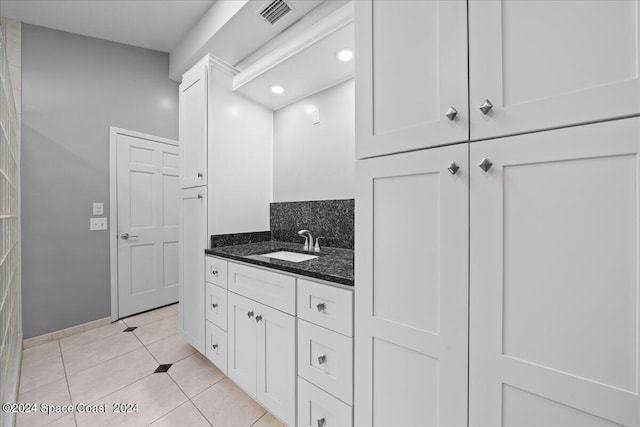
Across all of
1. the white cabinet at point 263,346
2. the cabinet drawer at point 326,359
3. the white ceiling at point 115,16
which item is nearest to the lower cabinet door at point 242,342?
the white cabinet at point 263,346

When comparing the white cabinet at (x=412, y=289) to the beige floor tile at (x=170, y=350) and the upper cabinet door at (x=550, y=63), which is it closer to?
the upper cabinet door at (x=550, y=63)

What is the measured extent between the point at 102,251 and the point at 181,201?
1267 mm

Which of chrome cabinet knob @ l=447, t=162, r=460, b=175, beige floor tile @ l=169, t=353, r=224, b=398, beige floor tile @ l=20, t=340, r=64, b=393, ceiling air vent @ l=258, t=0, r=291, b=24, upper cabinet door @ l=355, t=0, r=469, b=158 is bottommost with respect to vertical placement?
beige floor tile @ l=20, t=340, r=64, b=393

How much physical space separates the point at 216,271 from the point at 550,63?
1.90m

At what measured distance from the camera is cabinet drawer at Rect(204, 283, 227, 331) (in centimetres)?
174

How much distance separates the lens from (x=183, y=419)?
147cm

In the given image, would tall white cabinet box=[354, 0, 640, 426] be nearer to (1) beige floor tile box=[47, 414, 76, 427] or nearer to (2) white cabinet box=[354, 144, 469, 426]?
(2) white cabinet box=[354, 144, 469, 426]

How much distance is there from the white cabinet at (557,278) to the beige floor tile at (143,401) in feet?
5.53

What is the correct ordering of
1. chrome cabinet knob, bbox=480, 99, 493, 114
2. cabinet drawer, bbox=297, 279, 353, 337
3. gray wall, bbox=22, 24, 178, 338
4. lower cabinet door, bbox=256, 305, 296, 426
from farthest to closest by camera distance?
gray wall, bbox=22, 24, 178, 338
lower cabinet door, bbox=256, 305, 296, 426
cabinet drawer, bbox=297, 279, 353, 337
chrome cabinet knob, bbox=480, 99, 493, 114

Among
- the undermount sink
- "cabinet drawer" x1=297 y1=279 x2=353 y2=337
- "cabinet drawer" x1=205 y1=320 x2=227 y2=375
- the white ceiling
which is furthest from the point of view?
the white ceiling

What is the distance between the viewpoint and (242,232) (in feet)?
7.13

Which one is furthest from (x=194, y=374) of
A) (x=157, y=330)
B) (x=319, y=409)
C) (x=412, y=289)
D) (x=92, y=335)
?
(x=412, y=289)

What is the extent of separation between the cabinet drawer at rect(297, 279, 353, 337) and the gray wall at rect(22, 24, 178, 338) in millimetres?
2607

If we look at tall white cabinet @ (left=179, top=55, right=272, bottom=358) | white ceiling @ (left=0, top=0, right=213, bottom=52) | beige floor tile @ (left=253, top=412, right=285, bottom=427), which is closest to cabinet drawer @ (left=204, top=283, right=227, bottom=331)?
tall white cabinet @ (left=179, top=55, right=272, bottom=358)
